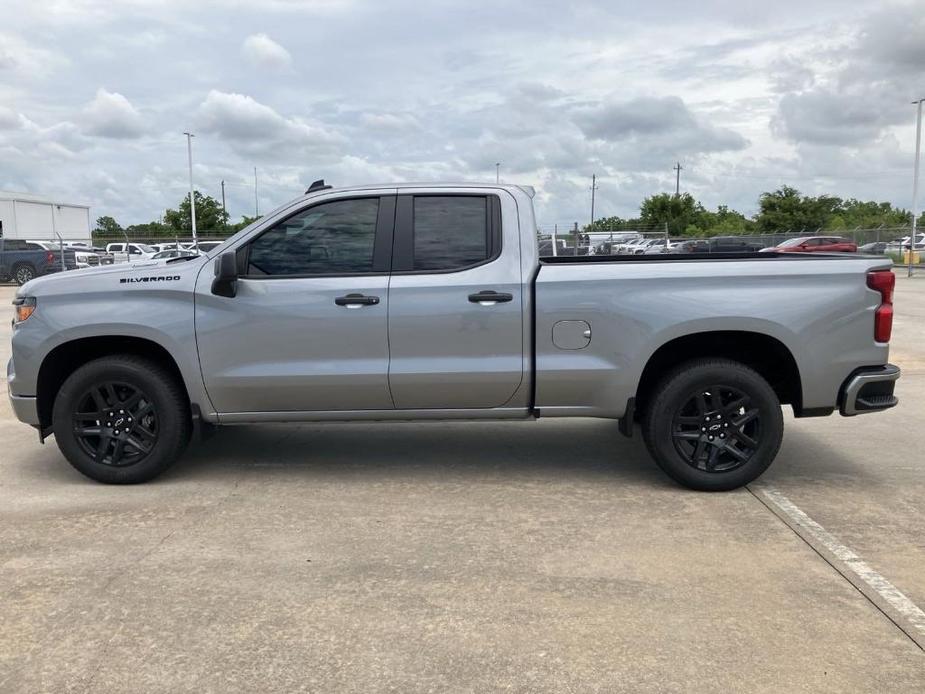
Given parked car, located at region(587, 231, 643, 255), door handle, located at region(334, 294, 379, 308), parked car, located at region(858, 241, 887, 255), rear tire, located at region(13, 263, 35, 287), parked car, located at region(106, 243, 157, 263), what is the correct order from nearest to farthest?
1. door handle, located at region(334, 294, 379, 308)
2. rear tire, located at region(13, 263, 35, 287)
3. parked car, located at region(587, 231, 643, 255)
4. parked car, located at region(858, 241, 887, 255)
5. parked car, located at region(106, 243, 157, 263)

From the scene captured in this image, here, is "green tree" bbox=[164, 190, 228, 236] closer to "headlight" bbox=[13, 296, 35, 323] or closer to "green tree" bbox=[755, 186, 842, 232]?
"green tree" bbox=[755, 186, 842, 232]

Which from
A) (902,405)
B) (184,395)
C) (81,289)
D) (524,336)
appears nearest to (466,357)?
(524,336)

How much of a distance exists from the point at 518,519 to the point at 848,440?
126 inches

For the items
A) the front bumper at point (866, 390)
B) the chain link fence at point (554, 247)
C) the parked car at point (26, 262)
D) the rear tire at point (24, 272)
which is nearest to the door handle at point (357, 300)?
the front bumper at point (866, 390)

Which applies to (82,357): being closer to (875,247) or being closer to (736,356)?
(736,356)

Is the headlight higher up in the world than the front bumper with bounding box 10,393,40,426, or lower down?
higher up

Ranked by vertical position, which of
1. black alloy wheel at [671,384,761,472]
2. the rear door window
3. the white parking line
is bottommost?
the white parking line

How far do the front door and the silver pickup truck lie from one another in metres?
0.01

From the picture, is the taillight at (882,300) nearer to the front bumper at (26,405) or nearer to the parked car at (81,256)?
the front bumper at (26,405)

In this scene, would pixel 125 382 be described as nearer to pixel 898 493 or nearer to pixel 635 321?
pixel 635 321

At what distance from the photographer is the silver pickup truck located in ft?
15.6

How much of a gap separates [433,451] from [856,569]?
3.00 meters

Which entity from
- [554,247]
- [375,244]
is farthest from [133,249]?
[375,244]

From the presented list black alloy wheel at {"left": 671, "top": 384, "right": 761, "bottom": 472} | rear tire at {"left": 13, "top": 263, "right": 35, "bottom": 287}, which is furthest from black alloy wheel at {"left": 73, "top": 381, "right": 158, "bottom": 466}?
rear tire at {"left": 13, "top": 263, "right": 35, "bottom": 287}
